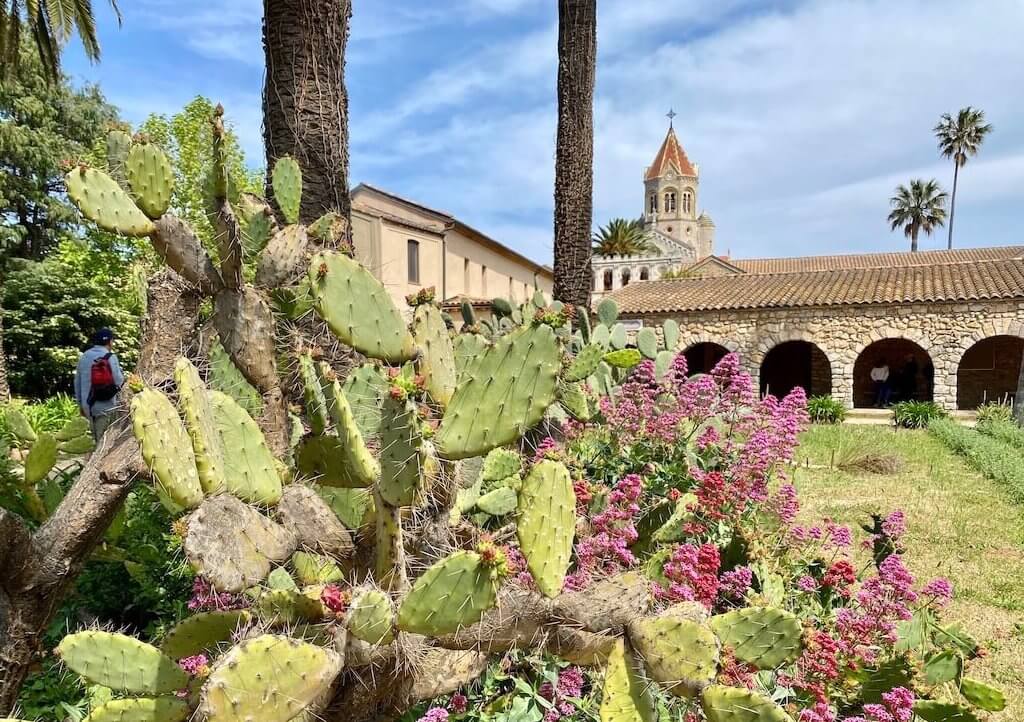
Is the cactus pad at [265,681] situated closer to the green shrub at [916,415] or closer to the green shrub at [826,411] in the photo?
the green shrub at [826,411]

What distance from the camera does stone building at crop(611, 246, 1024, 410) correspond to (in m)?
14.7

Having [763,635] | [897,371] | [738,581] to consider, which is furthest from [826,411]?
[763,635]

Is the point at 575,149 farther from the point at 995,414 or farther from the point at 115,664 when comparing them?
the point at 995,414

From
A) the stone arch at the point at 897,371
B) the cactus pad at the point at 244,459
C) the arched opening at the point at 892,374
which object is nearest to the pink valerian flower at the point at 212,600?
the cactus pad at the point at 244,459

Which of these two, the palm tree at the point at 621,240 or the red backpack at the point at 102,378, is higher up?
the palm tree at the point at 621,240

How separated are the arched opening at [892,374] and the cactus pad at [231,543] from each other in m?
18.3

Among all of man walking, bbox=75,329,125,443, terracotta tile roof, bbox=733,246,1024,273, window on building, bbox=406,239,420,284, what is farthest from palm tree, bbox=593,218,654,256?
man walking, bbox=75,329,125,443

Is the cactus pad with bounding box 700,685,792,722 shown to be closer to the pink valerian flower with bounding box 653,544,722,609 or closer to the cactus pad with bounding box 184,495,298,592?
the pink valerian flower with bounding box 653,544,722,609

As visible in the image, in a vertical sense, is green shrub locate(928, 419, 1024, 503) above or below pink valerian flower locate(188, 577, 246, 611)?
below

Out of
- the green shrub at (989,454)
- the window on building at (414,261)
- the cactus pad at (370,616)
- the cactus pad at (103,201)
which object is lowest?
the green shrub at (989,454)

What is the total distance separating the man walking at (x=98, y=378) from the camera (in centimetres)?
587

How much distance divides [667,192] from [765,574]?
7052 cm

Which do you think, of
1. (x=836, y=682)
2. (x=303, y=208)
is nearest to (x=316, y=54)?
(x=303, y=208)

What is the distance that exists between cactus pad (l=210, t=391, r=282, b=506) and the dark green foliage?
16.1 m
